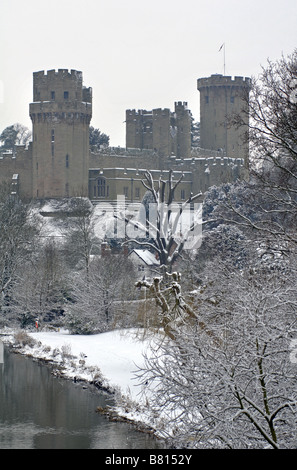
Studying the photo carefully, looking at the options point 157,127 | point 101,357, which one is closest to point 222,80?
point 157,127

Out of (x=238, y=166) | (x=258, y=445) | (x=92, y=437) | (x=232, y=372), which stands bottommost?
(x=92, y=437)

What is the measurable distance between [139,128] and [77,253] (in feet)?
108

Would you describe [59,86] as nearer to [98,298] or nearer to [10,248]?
[10,248]

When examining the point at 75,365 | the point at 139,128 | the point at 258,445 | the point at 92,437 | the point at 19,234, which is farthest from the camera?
the point at 139,128

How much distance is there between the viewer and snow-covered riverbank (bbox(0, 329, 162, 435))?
1535 cm

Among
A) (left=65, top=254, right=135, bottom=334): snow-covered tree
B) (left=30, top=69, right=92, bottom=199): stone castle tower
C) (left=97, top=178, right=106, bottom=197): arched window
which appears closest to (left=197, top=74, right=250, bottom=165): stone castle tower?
(left=97, top=178, right=106, bottom=197): arched window

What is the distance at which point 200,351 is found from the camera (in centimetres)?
827

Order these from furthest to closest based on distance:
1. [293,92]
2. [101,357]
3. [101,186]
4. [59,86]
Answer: [101,186], [59,86], [101,357], [293,92]

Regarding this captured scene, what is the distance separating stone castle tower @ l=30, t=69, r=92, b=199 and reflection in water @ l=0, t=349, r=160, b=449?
3683cm

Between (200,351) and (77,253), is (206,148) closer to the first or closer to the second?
(77,253)

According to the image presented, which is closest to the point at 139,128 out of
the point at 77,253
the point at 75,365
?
the point at 77,253

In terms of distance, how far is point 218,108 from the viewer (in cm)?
6812

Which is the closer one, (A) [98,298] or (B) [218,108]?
(A) [98,298]

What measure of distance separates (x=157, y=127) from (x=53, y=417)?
51197 mm
